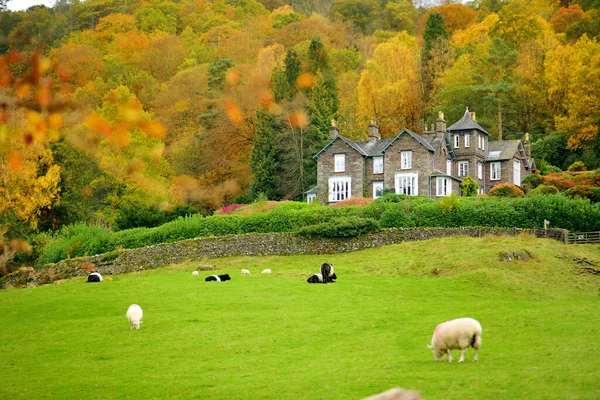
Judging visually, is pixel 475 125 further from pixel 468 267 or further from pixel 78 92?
pixel 78 92

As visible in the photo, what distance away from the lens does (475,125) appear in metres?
68.7

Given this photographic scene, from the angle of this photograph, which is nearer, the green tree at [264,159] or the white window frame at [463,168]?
the white window frame at [463,168]

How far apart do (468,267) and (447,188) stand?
26.9 meters

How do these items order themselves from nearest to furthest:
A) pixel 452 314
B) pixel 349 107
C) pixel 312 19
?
pixel 452 314, pixel 349 107, pixel 312 19

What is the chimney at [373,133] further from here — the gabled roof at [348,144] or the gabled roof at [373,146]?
the gabled roof at [348,144]

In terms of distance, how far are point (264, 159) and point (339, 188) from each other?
10.2 metres

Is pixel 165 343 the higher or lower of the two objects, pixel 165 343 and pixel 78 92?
the lower

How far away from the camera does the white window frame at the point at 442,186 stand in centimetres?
6400

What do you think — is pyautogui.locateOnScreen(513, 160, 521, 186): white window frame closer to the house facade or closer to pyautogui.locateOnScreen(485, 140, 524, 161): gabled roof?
the house facade

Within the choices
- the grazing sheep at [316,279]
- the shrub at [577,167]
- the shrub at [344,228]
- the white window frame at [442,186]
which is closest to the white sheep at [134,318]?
the grazing sheep at [316,279]

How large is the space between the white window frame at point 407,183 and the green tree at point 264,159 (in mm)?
13662

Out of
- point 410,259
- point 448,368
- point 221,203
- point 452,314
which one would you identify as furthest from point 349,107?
point 448,368

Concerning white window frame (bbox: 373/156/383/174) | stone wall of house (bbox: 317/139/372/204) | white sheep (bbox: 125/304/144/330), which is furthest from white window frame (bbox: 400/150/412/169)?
white sheep (bbox: 125/304/144/330)

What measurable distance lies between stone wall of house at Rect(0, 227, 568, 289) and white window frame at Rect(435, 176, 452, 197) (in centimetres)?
1458
